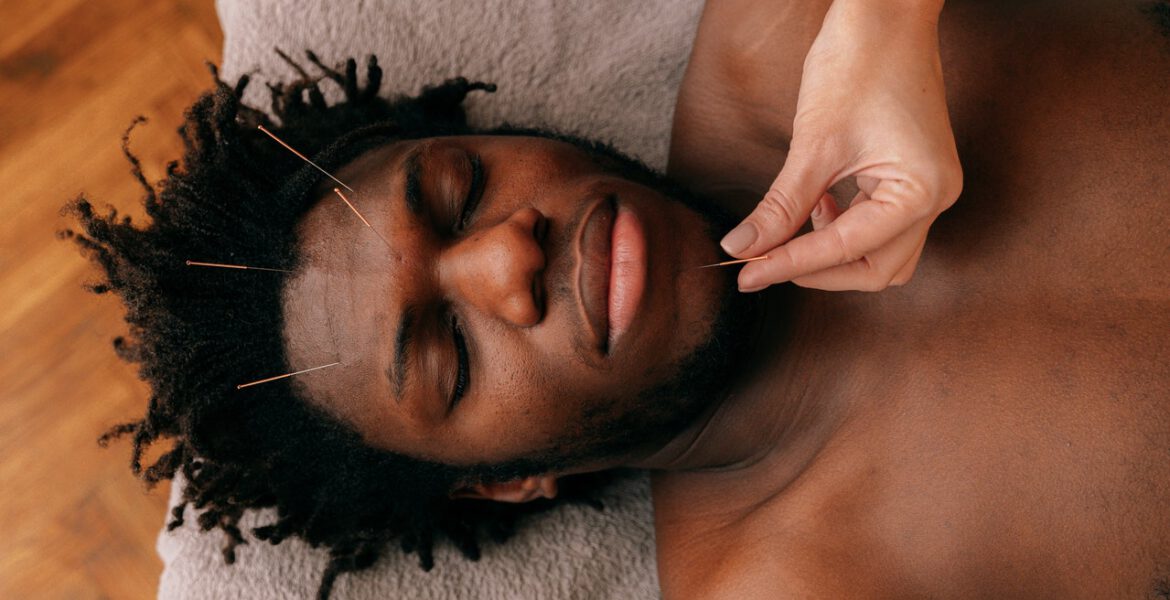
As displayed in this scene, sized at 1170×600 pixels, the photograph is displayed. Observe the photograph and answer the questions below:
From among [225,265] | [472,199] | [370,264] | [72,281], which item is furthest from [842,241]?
[72,281]

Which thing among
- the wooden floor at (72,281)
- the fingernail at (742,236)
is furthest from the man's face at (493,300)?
the wooden floor at (72,281)

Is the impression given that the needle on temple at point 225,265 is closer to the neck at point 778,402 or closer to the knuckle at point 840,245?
the neck at point 778,402

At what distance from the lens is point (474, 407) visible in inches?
49.8

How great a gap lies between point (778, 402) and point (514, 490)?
507 millimetres

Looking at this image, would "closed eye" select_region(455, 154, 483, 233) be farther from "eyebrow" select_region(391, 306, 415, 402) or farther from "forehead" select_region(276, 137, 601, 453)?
"eyebrow" select_region(391, 306, 415, 402)

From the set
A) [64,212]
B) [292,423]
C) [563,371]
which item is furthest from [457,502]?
[64,212]

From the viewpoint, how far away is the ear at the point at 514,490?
4.94 feet

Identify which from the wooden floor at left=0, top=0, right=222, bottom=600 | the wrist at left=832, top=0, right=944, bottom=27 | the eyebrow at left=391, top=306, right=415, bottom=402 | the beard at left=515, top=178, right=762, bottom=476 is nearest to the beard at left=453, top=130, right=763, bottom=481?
the beard at left=515, top=178, right=762, bottom=476

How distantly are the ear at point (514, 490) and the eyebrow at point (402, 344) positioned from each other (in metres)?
0.35

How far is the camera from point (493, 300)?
1198 millimetres

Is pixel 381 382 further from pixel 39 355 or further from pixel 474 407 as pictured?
pixel 39 355

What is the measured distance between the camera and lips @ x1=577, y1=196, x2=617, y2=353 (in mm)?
1200

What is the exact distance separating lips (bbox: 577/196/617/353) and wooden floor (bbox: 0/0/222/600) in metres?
1.20

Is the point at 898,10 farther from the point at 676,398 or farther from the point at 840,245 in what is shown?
the point at 676,398
